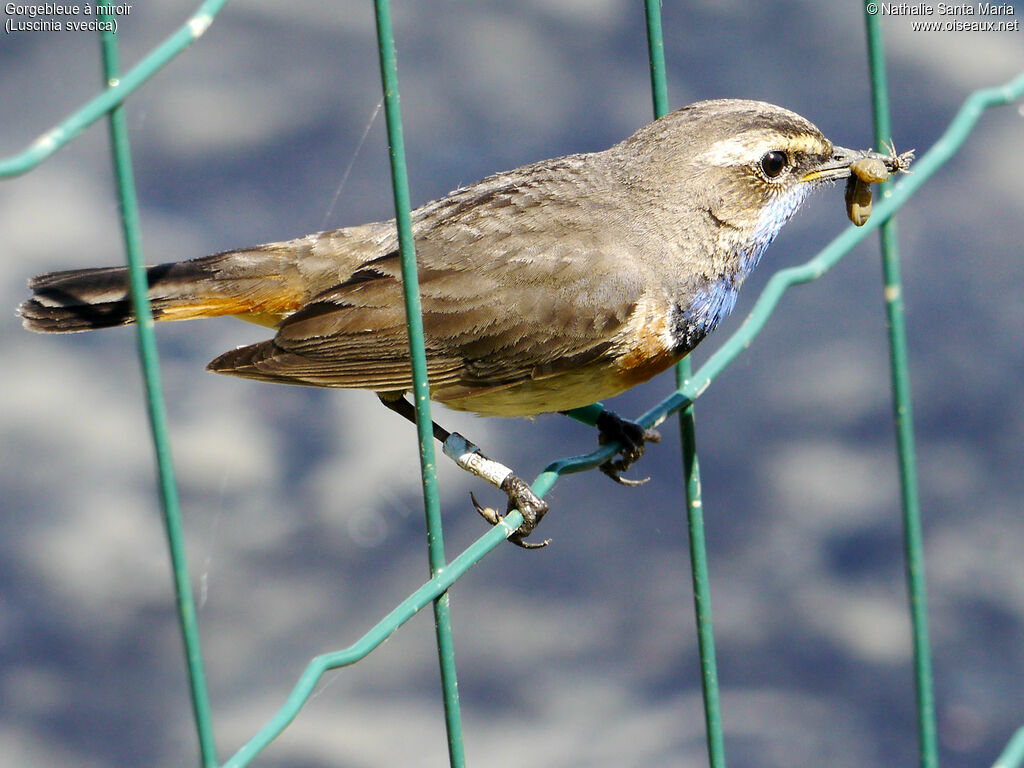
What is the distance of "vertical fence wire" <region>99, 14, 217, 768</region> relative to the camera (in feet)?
6.12

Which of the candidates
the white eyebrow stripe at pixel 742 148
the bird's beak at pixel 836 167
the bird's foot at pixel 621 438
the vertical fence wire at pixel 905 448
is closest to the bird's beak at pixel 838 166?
the bird's beak at pixel 836 167

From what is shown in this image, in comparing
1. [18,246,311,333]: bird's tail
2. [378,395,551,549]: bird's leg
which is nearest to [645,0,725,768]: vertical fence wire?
[378,395,551,549]: bird's leg

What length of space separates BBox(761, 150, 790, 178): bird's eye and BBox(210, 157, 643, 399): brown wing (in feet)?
1.30

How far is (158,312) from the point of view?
155 inches

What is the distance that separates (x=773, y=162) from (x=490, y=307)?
840 mm

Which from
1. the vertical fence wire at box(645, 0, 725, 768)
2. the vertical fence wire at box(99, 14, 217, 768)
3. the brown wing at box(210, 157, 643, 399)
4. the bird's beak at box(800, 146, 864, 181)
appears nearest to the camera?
the vertical fence wire at box(99, 14, 217, 768)

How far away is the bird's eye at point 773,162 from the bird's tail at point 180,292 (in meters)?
1.32

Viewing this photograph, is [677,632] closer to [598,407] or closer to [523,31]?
[598,407]

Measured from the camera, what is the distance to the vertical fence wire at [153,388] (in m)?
1.87

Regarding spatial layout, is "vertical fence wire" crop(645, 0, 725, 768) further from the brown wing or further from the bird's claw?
the brown wing

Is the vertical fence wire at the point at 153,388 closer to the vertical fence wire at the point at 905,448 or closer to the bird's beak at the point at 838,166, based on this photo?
the vertical fence wire at the point at 905,448

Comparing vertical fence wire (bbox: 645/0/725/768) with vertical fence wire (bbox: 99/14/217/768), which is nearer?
vertical fence wire (bbox: 99/14/217/768)

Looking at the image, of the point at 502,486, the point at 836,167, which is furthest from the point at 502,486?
the point at 836,167

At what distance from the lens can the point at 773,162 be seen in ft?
12.3
